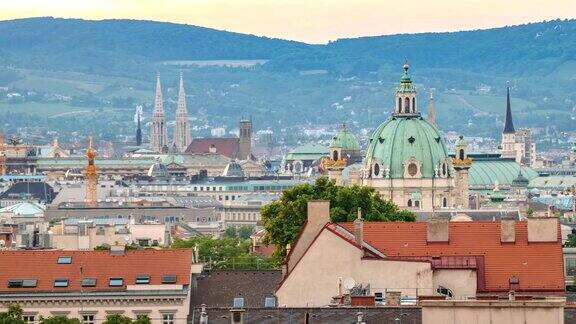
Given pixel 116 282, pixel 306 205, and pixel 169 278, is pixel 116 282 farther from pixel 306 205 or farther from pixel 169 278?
pixel 306 205

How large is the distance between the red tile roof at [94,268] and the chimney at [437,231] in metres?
5.99

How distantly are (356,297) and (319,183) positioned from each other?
44893 mm

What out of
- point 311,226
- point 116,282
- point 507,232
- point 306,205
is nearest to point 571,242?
point 306,205

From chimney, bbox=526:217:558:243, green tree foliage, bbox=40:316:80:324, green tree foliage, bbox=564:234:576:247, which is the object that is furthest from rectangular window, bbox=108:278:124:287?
green tree foliage, bbox=564:234:576:247

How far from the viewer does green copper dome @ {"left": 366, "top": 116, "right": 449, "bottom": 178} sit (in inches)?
5546

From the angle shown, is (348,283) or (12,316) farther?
(12,316)

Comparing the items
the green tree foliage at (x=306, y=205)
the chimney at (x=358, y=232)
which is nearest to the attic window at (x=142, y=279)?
the chimney at (x=358, y=232)

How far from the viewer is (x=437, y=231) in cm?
4541

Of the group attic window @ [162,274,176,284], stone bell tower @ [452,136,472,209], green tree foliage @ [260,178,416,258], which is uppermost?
stone bell tower @ [452,136,472,209]

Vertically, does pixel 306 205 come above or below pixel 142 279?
above

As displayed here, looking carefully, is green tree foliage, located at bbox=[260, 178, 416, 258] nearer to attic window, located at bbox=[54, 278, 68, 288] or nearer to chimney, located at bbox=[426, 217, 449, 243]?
attic window, located at bbox=[54, 278, 68, 288]

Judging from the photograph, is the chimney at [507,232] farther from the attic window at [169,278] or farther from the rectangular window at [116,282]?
the rectangular window at [116,282]

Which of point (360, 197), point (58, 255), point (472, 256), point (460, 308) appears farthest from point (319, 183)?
point (460, 308)

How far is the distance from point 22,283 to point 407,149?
92.0 meters
